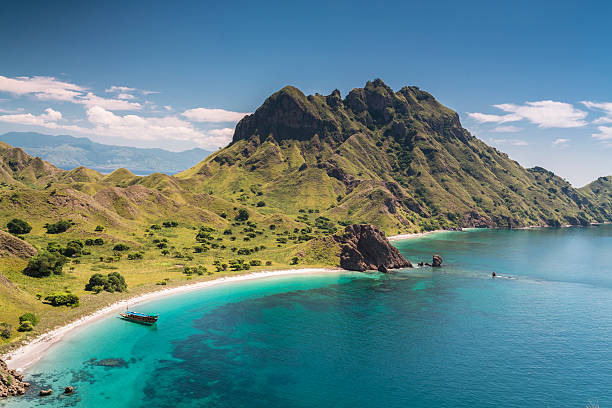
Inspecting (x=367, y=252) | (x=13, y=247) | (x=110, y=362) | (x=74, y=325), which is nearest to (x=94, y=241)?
(x=13, y=247)

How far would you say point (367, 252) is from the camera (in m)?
161

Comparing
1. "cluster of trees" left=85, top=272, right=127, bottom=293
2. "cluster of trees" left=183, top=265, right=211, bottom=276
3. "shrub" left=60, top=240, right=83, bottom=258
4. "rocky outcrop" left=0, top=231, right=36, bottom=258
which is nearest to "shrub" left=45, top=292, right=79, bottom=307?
"cluster of trees" left=85, top=272, right=127, bottom=293

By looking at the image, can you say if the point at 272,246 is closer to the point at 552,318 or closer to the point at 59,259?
the point at 59,259

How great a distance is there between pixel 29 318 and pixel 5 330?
262 inches

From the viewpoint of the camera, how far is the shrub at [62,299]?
87.2 m

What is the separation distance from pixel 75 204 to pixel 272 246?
103 meters

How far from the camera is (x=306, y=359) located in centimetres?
6975

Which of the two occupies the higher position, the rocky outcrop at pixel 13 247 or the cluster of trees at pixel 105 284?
the rocky outcrop at pixel 13 247

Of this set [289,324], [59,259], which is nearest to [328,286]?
[289,324]

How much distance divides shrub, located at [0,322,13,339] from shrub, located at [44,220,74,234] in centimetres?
9494

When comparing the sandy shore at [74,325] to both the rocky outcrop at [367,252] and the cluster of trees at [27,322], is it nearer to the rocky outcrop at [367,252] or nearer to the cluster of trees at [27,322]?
the cluster of trees at [27,322]

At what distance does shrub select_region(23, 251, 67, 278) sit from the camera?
100 meters

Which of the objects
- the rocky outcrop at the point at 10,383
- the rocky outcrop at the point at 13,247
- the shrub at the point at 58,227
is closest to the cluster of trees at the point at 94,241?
the shrub at the point at 58,227

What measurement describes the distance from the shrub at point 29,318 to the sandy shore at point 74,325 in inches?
159
